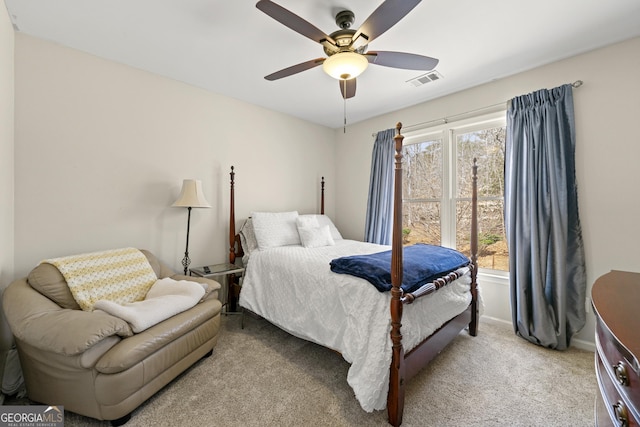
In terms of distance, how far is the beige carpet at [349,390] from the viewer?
1.52m

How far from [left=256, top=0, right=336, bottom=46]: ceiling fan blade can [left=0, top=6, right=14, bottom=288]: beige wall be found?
5.74 ft

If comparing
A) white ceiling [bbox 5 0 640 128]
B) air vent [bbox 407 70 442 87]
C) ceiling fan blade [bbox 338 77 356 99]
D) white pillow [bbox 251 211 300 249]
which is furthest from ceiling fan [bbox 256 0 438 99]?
white pillow [bbox 251 211 300 249]

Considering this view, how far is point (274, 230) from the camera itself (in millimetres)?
3035

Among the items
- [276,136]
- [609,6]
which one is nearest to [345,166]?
[276,136]

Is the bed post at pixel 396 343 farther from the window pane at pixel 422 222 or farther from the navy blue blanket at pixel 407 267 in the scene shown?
the window pane at pixel 422 222

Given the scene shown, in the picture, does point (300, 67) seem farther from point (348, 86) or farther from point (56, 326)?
point (56, 326)

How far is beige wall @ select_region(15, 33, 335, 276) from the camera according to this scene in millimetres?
2039

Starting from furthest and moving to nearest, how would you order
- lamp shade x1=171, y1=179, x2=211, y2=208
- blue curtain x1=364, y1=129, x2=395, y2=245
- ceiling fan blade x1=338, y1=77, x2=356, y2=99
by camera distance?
blue curtain x1=364, y1=129, x2=395, y2=245 < lamp shade x1=171, y1=179, x2=211, y2=208 < ceiling fan blade x1=338, y1=77, x2=356, y2=99

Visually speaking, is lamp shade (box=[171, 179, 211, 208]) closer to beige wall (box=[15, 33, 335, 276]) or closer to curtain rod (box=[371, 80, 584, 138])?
beige wall (box=[15, 33, 335, 276])

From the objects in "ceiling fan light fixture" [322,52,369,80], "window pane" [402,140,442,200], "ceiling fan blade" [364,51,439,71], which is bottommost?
"window pane" [402,140,442,200]

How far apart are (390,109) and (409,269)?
8.29 ft

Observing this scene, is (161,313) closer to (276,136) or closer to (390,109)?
(276,136)

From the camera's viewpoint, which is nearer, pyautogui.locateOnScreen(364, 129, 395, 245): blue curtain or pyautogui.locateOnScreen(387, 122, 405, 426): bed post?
pyautogui.locateOnScreen(387, 122, 405, 426): bed post

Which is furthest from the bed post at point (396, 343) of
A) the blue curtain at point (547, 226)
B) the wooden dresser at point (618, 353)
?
the blue curtain at point (547, 226)
